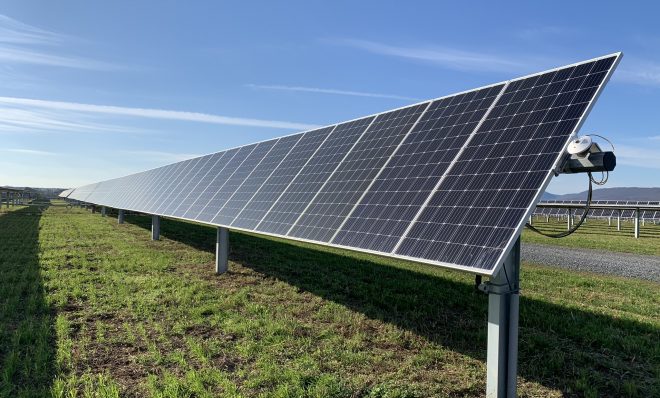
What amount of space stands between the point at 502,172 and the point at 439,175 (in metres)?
1.29

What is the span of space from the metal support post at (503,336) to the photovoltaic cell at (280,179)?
24.2 feet

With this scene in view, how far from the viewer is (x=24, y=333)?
7.86 metres

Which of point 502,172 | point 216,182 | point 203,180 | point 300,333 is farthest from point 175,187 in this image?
point 502,172

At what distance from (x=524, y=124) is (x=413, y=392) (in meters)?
4.51

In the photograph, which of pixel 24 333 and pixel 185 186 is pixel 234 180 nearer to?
pixel 185 186

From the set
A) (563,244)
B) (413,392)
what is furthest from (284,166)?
(563,244)

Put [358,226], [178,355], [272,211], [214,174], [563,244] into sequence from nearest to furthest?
[178,355] → [358,226] → [272,211] → [214,174] → [563,244]

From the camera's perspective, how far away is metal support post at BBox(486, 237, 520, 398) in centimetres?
575

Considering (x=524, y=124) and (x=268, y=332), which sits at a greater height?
(x=524, y=124)

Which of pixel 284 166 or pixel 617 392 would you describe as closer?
pixel 617 392

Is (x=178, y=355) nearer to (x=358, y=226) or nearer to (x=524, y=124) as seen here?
(x=358, y=226)

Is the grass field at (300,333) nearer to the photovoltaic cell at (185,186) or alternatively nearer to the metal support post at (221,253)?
A: the metal support post at (221,253)

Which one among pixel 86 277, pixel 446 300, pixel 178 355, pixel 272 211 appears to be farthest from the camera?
pixel 86 277

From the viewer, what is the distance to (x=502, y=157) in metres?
6.84
